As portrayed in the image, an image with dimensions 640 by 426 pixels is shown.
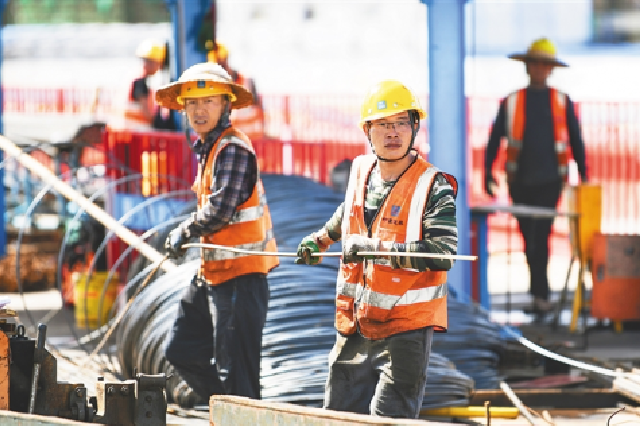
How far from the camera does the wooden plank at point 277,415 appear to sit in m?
4.52

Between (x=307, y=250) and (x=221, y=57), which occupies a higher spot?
(x=221, y=57)

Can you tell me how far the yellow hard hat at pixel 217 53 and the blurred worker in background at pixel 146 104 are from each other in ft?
3.26

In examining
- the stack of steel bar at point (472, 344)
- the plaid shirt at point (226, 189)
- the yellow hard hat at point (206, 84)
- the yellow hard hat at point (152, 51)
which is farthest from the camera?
the yellow hard hat at point (152, 51)

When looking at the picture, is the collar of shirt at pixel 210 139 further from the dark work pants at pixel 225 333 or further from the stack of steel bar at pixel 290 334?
the stack of steel bar at pixel 290 334

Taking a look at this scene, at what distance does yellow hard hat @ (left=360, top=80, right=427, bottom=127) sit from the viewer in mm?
5438

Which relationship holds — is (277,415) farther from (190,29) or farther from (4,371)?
(190,29)

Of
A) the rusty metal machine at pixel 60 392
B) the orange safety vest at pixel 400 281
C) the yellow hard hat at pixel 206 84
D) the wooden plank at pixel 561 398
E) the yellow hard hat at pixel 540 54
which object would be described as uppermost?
the yellow hard hat at pixel 540 54

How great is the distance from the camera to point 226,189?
6719 mm

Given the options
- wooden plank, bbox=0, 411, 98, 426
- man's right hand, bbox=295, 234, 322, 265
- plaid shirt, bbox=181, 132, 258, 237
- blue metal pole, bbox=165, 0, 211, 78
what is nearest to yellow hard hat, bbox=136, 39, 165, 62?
blue metal pole, bbox=165, 0, 211, 78

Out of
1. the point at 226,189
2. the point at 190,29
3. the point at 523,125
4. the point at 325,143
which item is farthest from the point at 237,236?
the point at 325,143

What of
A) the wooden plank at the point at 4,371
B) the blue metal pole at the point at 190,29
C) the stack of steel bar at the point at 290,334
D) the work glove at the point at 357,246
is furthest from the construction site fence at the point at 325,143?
the wooden plank at the point at 4,371

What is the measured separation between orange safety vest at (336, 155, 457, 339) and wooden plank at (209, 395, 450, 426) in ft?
2.33

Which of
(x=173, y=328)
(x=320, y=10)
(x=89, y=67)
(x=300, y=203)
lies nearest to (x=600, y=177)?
(x=300, y=203)

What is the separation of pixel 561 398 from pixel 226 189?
9.34ft
